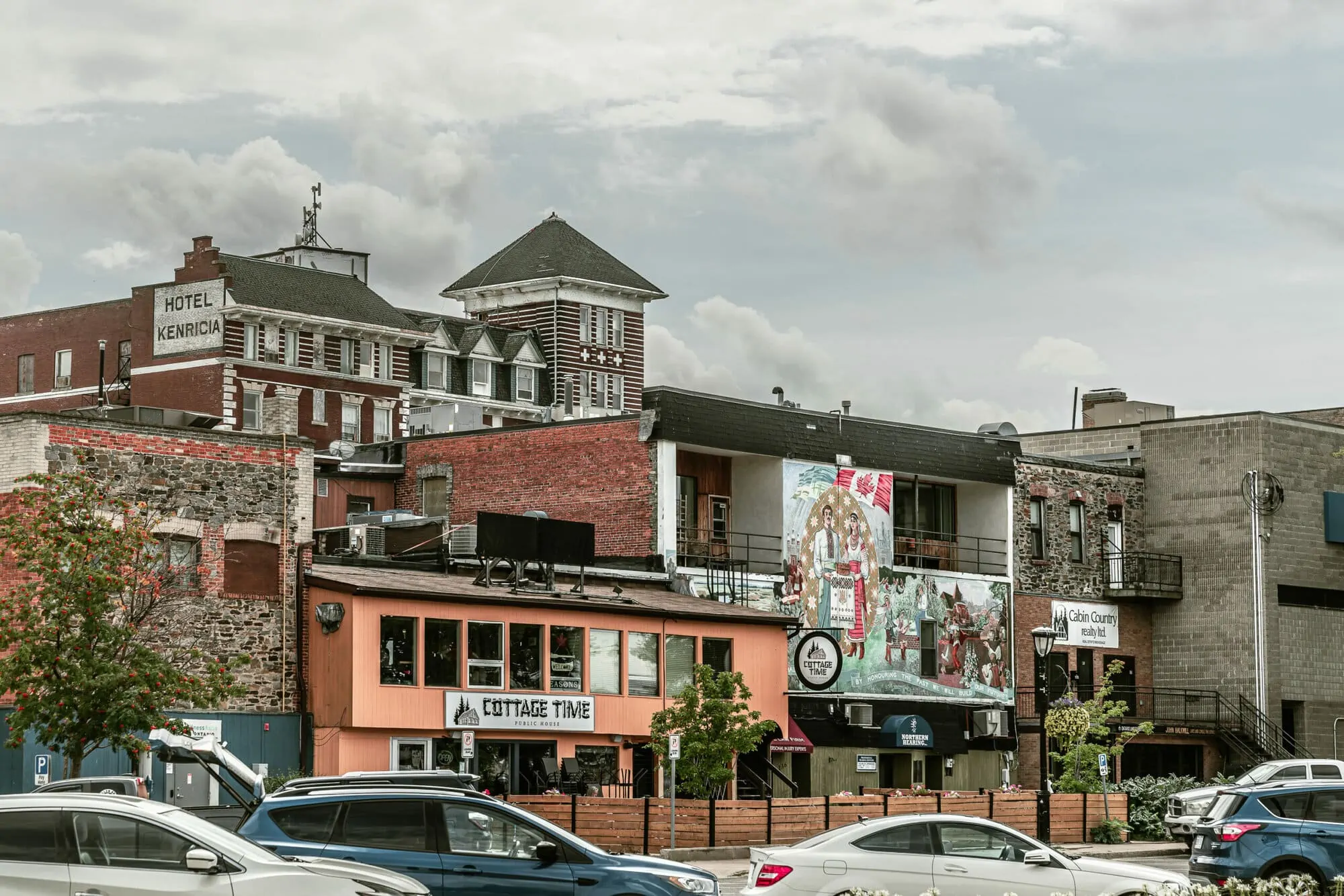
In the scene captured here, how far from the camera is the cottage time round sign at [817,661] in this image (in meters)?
48.0

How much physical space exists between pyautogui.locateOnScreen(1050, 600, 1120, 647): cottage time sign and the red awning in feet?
38.1

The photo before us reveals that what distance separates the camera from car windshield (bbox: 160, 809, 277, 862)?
1670 centimetres

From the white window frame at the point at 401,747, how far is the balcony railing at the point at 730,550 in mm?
10627

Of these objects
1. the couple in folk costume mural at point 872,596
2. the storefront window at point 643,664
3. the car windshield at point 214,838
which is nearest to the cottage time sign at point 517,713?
the storefront window at point 643,664

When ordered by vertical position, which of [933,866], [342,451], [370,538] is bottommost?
[933,866]

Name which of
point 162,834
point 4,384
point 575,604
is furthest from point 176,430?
point 4,384

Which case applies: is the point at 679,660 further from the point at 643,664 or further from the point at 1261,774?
the point at 1261,774

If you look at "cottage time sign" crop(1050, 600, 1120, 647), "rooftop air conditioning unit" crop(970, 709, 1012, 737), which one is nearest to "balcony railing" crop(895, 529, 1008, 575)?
"cottage time sign" crop(1050, 600, 1120, 647)

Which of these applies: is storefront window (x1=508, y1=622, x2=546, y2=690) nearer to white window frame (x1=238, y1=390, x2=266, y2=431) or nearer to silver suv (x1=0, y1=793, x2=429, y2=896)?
silver suv (x1=0, y1=793, x2=429, y2=896)

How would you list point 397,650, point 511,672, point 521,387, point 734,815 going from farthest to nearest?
point 521,387 → point 511,672 → point 397,650 → point 734,815

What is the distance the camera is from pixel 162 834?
16.8 meters

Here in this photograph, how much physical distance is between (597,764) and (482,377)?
69173 mm

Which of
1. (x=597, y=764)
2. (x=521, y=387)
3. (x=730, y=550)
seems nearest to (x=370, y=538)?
(x=597, y=764)

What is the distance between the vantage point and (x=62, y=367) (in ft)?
322
